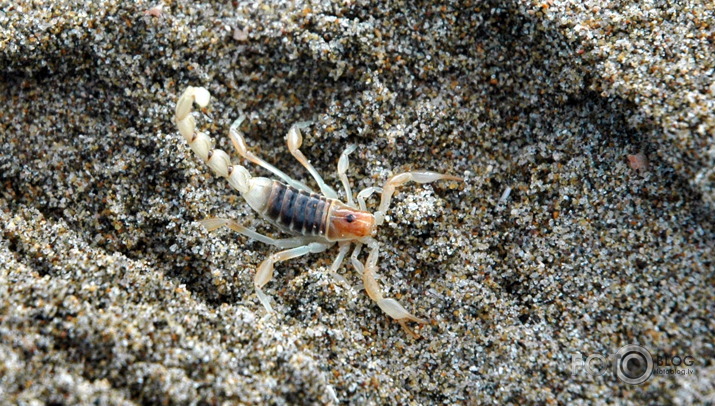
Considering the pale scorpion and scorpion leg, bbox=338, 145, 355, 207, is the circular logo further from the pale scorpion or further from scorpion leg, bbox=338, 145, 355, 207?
scorpion leg, bbox=338, 145, 355, 207

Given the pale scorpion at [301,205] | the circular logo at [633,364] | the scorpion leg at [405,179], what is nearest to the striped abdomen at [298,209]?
the pale scorpion at [301,205]

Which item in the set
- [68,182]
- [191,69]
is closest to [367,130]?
[191,69]

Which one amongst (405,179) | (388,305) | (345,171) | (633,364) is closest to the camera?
(633,364)

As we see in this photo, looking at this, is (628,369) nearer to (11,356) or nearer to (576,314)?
(576,314)

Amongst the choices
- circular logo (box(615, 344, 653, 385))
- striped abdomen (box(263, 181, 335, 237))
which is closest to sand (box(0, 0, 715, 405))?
circular logo (box(615, 344, 653, 385))

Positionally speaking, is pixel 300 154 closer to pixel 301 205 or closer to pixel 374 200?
pixel 301 205

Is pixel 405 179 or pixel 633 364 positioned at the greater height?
pixel 405 179

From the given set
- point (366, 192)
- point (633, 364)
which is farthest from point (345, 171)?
point (633, 364)
